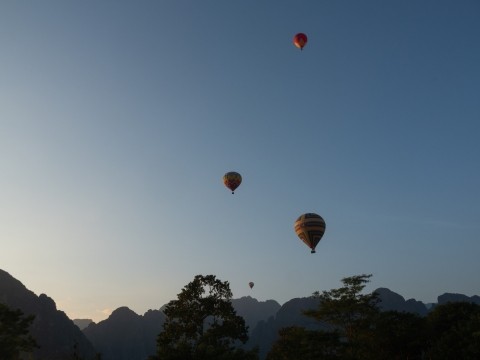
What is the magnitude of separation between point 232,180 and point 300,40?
63.3 ft

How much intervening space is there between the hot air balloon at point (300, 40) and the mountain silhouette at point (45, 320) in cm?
12573

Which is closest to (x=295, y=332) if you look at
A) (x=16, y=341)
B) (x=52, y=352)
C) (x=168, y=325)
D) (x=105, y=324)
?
(x=168, y=325)

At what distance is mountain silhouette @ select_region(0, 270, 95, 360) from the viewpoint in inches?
5274

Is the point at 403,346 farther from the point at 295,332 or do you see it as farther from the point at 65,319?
the point at 65,319

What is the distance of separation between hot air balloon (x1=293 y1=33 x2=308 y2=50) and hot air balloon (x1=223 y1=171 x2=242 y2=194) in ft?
59.1

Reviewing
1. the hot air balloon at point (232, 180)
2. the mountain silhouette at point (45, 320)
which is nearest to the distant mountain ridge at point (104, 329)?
the mountain silhouette at point (45, 320)

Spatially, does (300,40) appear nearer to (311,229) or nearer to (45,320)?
(311,229)


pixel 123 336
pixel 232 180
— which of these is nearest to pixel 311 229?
pixel 232 180

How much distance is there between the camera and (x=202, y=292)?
35.9m

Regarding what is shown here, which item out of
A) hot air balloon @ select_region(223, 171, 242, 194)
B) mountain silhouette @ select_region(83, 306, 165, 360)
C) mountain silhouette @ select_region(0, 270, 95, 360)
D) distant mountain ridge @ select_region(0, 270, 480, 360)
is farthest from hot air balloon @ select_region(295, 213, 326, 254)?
mountain silhouette @ select_region(83, 306, 165, 360)

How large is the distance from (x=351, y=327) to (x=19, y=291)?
133 meters

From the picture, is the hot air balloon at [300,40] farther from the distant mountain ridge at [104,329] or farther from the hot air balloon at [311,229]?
the distant mountain ridge at [104,329]

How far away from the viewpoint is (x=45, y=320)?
139750 millimetres

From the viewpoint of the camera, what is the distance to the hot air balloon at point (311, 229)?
44.8 metres
